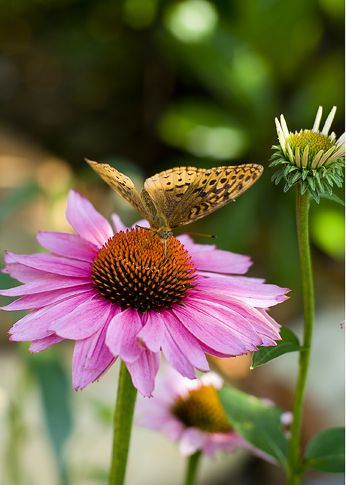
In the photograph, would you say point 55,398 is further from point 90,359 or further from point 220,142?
point 220,142

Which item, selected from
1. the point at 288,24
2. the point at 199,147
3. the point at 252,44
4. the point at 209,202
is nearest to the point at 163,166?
the point at 199,147

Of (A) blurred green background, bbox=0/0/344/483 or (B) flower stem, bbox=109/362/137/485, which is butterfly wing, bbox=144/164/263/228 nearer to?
(B) flower stem, bbox=109/362/137/485

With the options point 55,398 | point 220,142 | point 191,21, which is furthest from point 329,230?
point 55,398

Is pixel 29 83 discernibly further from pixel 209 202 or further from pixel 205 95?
pixel 209 202

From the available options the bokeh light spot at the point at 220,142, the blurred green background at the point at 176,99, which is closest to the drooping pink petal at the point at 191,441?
the blurred green background at the point at 176,99

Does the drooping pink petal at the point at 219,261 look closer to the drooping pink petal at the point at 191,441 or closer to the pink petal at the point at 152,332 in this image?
the pink petal at the point at 152,332

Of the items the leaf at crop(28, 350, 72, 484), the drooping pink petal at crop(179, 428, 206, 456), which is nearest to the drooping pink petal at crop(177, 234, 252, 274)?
the drooping pink petal at crop(179, 428, 206, 456)
